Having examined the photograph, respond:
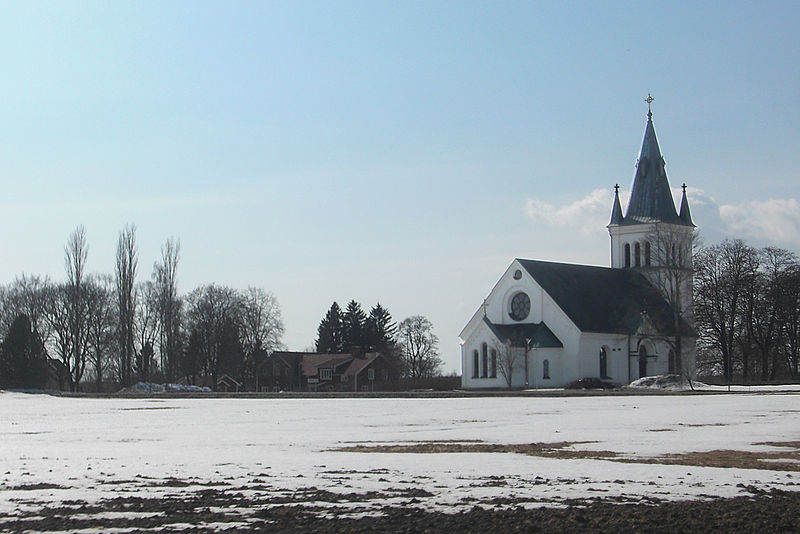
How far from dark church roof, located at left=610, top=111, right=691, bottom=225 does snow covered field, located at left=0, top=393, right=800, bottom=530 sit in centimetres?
6694

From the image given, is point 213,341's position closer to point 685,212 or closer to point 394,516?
point 685,212

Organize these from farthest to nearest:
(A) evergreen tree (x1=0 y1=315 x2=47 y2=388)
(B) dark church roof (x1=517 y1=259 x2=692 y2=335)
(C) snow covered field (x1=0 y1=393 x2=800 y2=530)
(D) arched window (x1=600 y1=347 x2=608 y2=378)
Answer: (A) evergreen tree (x1=0 y1=315 x2=47 y2=388)
(B) dark church roof (x1=517 y1=259 x2=692 y2=335)
(D) arched window (x1=600 y1=347 x2=608 y2=378)
(C) snow covered field (x1=0 y1=393 x2=800 y2=530)

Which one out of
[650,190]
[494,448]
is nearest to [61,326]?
[650,190]

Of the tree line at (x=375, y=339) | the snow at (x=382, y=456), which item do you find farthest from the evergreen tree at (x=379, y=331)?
the snow at (x=382, y=456)

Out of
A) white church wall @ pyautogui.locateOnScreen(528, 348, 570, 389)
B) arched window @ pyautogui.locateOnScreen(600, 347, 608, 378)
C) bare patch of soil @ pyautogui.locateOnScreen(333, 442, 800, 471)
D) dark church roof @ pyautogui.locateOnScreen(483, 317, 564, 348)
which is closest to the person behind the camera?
bare patch of soil @ pyautogui.locateOnScreen(333, 442, 800, 471)

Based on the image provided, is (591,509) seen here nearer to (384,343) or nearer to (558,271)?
(558,271)

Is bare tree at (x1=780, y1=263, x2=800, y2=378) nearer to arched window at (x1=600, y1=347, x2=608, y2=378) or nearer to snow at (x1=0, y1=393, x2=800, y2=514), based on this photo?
arched window at (x1=600, y1=347, x2=608, y2=378)

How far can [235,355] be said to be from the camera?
11306cm

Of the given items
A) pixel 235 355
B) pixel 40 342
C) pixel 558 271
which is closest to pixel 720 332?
pixel 558 271

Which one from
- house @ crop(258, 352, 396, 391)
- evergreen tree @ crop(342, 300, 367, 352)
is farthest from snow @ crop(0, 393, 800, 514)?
evergreen tree @ crop(342, 300, 367, 352)

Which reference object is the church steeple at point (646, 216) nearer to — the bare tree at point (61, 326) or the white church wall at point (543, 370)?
the white church wall at point (543, 370)

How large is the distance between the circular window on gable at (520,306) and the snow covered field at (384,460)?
5815 cm

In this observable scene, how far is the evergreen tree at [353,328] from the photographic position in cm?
13288

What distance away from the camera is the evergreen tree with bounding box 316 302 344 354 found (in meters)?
134
